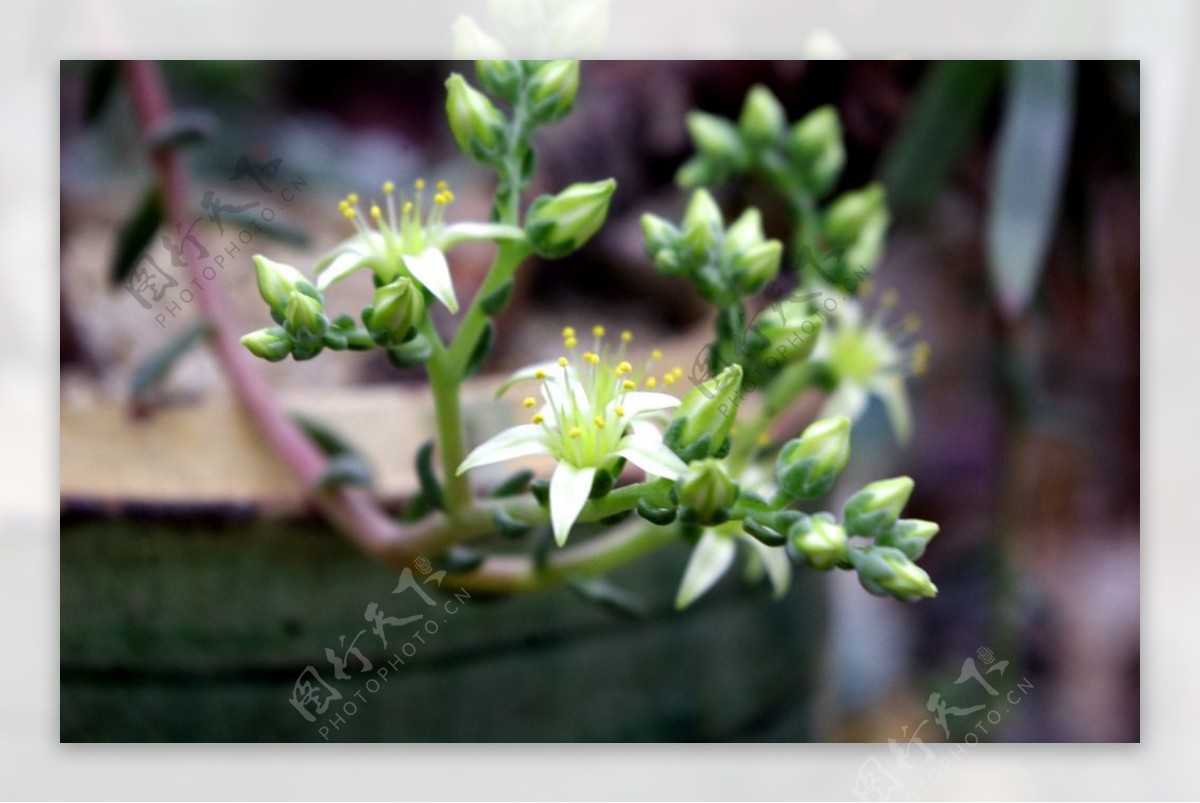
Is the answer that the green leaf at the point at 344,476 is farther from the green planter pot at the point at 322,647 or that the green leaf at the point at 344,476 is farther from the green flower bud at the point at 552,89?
the green flower bud at the point at 552,89

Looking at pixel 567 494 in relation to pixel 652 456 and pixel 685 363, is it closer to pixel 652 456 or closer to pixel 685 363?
pixel 652 456

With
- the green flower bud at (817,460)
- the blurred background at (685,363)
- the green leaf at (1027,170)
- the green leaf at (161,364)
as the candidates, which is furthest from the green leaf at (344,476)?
the green leaf at (1027,170)

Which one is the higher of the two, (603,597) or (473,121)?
(473,121)

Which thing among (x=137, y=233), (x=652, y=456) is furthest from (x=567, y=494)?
(x=137, y=233)

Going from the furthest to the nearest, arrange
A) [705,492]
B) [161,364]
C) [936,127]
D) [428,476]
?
[936,127], [161,364], [428,476], [705,492]

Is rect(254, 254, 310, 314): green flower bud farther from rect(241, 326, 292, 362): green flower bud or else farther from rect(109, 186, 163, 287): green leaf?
rect(109, 186, 163, 287): green leaf

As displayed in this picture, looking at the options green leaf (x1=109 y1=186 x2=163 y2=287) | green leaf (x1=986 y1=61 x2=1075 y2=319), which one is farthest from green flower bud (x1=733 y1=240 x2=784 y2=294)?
green leaf (x1=109 y1=186 x2=163 y2=287)
